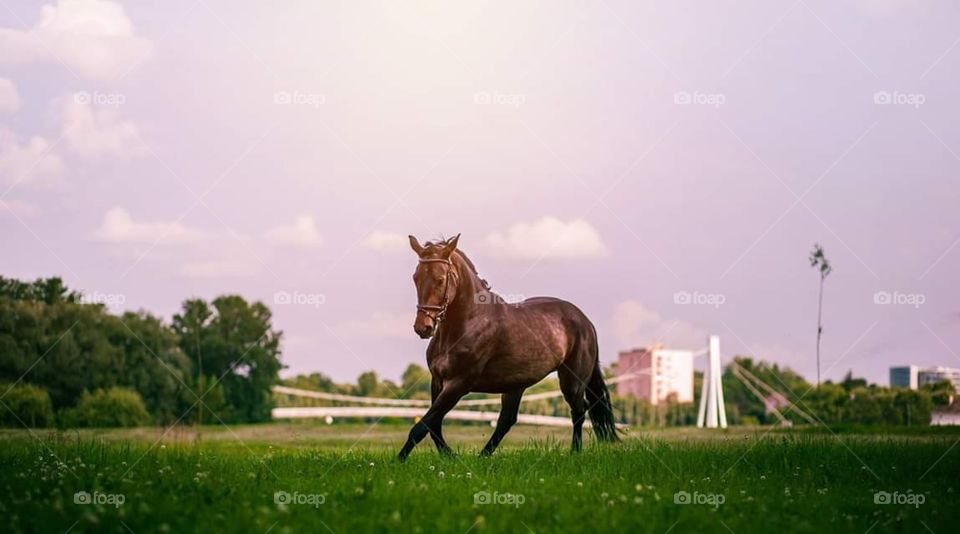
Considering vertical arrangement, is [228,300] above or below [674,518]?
above

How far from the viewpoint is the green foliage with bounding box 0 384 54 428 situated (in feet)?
118

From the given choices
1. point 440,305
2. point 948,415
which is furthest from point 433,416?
point 948,415

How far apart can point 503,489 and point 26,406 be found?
30931mm

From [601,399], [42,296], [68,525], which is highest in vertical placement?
[42,296]

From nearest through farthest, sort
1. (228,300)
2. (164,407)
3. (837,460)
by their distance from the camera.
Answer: (837,460), (164,407), (228,300)

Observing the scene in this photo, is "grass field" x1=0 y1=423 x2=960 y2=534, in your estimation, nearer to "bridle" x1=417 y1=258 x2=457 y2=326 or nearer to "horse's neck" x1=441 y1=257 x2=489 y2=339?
"horse's neck" x1=441 y1=257 x2=489 y2=339

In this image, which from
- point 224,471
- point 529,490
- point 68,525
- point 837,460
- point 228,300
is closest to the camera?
point 68,525

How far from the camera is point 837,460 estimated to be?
1545 cm

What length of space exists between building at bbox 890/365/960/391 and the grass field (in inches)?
493

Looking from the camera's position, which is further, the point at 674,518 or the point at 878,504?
the point at 878,504

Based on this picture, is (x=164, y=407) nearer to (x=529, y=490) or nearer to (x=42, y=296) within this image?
(x=42, y=296)

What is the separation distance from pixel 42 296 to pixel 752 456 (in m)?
37.3

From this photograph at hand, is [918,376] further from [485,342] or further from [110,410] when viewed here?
[110,410]

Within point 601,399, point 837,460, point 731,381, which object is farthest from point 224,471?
point 731,381
